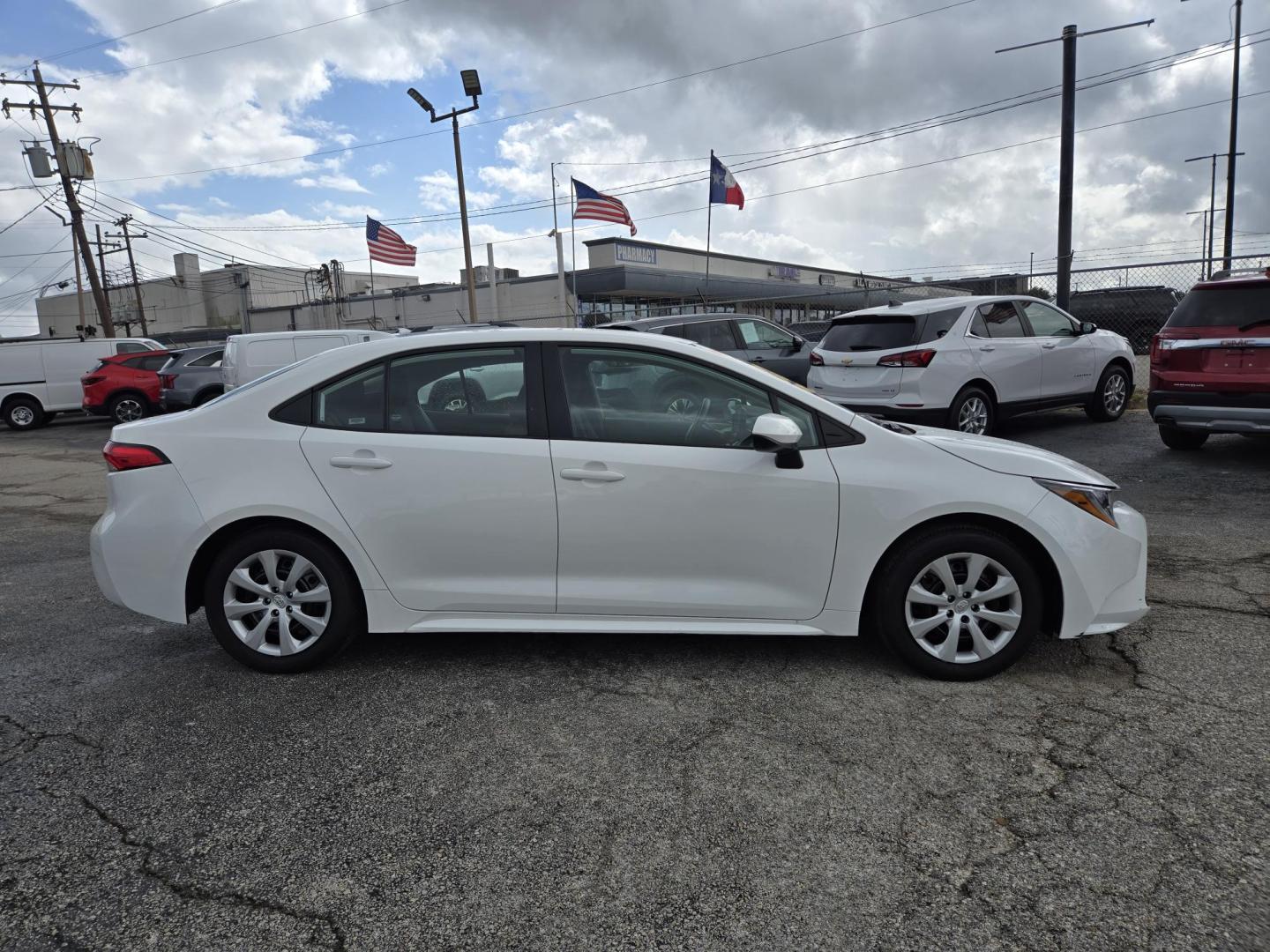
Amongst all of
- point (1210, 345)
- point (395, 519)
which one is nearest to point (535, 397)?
point (395, 519)

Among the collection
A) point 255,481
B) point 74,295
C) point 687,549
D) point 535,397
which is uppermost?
point 74,295

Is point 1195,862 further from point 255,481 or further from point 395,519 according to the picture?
point 255,481

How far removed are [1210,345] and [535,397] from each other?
664 cm

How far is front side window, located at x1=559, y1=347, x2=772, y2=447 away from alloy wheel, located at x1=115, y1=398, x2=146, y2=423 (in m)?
17.4

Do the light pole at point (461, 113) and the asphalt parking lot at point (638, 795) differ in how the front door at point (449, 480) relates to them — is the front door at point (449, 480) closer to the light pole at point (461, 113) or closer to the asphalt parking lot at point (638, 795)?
the asphalt parking lot at point (638, 795)

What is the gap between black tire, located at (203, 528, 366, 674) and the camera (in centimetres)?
370

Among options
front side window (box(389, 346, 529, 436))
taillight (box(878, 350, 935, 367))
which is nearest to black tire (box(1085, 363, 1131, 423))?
taillight (box(878, 350, 935, 367))

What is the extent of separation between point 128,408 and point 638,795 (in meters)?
18.8

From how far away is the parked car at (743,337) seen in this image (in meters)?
11.6

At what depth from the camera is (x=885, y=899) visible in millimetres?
2275

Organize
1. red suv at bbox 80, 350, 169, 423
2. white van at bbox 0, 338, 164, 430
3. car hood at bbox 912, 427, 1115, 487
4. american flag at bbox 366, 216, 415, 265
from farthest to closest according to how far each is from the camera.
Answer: american flag at bbox 366, 216, 415, 265
white van at bbox 0, 338, 164, 430
red suv at bbox 80, 350, 169, 423
car hood at bbox 912, 427, 1115, 487

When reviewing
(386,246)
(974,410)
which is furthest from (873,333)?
(386,246)

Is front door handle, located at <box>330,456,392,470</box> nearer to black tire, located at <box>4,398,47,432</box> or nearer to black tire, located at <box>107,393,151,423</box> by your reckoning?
black tire, located at <box>107,393,151,423</box>

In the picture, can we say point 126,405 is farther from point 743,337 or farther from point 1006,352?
point 1006,352
